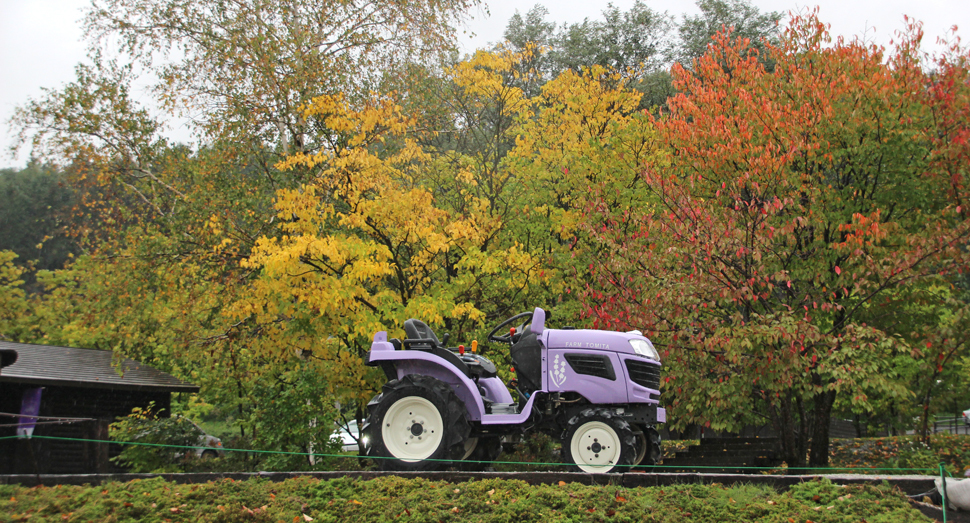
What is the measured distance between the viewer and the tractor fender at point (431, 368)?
26.3 feet

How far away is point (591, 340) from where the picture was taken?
8.03 metres

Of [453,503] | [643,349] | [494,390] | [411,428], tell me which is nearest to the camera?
[453,503]

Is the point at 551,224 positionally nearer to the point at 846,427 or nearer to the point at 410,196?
the point at 410,196

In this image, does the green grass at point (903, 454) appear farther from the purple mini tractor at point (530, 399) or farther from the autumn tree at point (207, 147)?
the autumn tree at point (207, 147)

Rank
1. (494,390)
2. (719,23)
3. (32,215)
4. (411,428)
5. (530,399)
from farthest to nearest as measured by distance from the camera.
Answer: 1. (32,215)
2. (719,23)
3. (494,390)
4. (411,428)
5. (530,399)

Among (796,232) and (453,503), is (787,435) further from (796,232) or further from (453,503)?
(453,503)

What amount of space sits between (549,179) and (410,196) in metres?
3.75

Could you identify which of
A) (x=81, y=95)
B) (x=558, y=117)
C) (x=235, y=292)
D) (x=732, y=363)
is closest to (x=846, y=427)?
(x=558, y=117)

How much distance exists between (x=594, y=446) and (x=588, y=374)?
2.57 ft

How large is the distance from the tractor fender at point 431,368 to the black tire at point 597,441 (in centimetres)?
102

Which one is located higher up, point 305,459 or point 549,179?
point 549,179

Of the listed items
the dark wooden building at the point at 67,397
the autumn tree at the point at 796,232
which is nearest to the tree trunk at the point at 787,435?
the autumn tree at the point at 796,232

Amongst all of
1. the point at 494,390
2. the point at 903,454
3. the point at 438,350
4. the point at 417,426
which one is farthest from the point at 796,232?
the point at 417,426

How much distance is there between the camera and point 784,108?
10.8m
